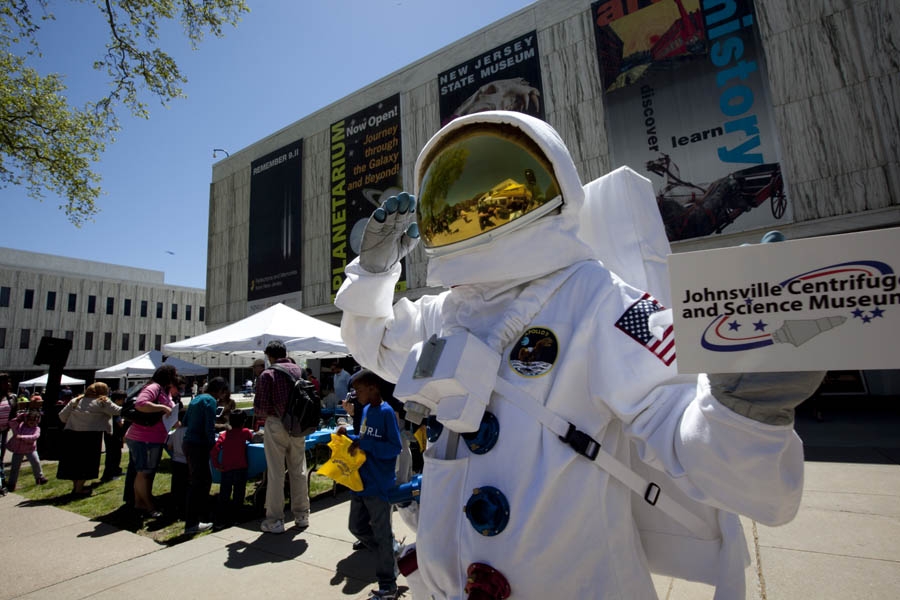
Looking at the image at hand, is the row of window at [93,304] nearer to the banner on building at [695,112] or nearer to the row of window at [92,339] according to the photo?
the row of window at [92,339]

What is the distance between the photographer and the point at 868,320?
2.36ft

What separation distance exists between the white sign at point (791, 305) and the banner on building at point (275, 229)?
19.0 meters

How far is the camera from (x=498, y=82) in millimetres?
14492

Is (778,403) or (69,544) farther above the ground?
(778,403)

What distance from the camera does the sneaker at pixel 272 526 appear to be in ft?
14.3

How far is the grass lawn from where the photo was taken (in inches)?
190

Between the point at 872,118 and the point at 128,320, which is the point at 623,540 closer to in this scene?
the point at 872,118

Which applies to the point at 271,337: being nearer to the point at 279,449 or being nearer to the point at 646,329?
the point at 279,449

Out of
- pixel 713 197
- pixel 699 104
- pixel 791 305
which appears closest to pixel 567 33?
pixel 699 104

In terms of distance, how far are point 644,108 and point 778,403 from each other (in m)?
13.2

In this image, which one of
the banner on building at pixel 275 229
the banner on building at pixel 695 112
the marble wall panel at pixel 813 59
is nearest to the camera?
the marble wall panel at pixel 813 59

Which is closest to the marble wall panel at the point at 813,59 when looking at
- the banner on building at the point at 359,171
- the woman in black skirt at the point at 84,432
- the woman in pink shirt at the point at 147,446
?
the banner on building at the point at 359,171

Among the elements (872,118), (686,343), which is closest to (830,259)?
(686,343)

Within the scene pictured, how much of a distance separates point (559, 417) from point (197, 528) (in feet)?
16.2
